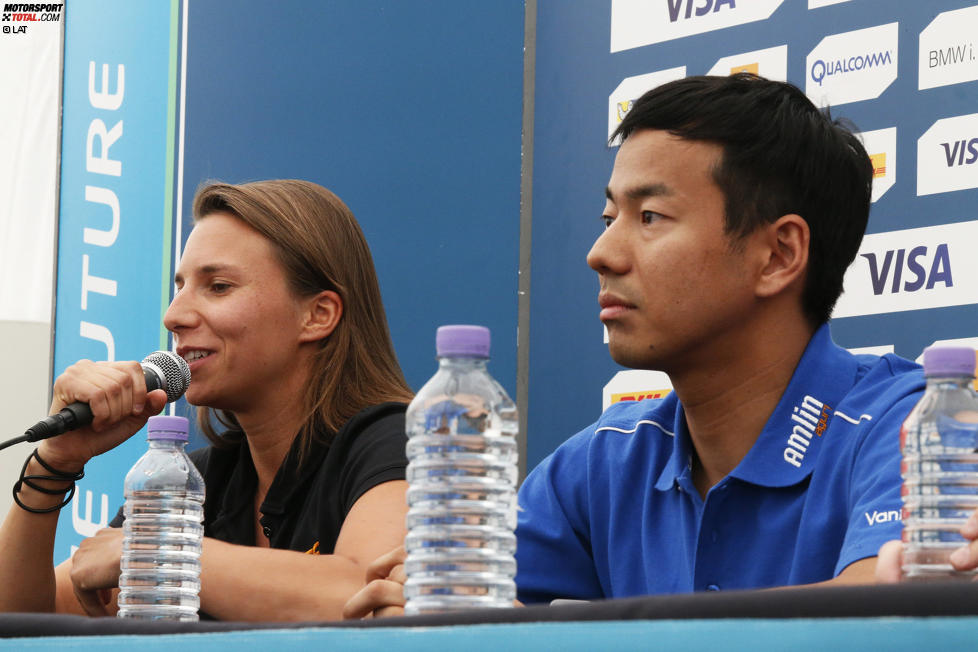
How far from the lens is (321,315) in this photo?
2.12 meters

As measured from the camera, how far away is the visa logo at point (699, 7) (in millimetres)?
2609

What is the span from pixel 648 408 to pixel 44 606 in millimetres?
916

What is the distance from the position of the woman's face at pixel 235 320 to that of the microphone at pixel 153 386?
12cm

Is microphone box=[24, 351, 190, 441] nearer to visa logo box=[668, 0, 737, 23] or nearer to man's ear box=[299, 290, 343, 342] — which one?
man's ear box=[299, 290, 343, 342]

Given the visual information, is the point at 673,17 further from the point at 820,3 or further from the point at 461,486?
the point at 461,486

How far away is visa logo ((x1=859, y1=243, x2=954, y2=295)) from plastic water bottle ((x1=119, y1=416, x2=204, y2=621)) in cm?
126

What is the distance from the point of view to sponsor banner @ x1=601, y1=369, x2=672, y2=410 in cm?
265

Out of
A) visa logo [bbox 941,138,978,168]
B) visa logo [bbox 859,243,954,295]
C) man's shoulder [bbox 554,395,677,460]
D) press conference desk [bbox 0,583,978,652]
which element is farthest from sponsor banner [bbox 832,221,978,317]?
press conference desk [bbox 0,583,978,652]

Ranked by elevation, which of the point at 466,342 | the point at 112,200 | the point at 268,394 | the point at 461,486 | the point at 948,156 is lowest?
the point at 461,486

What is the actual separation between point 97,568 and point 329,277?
664 mm

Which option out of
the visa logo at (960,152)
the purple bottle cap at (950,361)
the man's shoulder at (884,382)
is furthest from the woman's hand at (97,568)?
the visa logo at (960,152)

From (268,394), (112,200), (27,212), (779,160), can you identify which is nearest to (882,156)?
(779,160)

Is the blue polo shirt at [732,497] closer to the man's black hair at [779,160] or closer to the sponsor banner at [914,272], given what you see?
the man's black hair at [779,160]

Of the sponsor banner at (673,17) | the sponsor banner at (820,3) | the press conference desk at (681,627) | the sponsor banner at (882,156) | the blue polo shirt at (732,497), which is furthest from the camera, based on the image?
the sponsor banner at (673,17)
